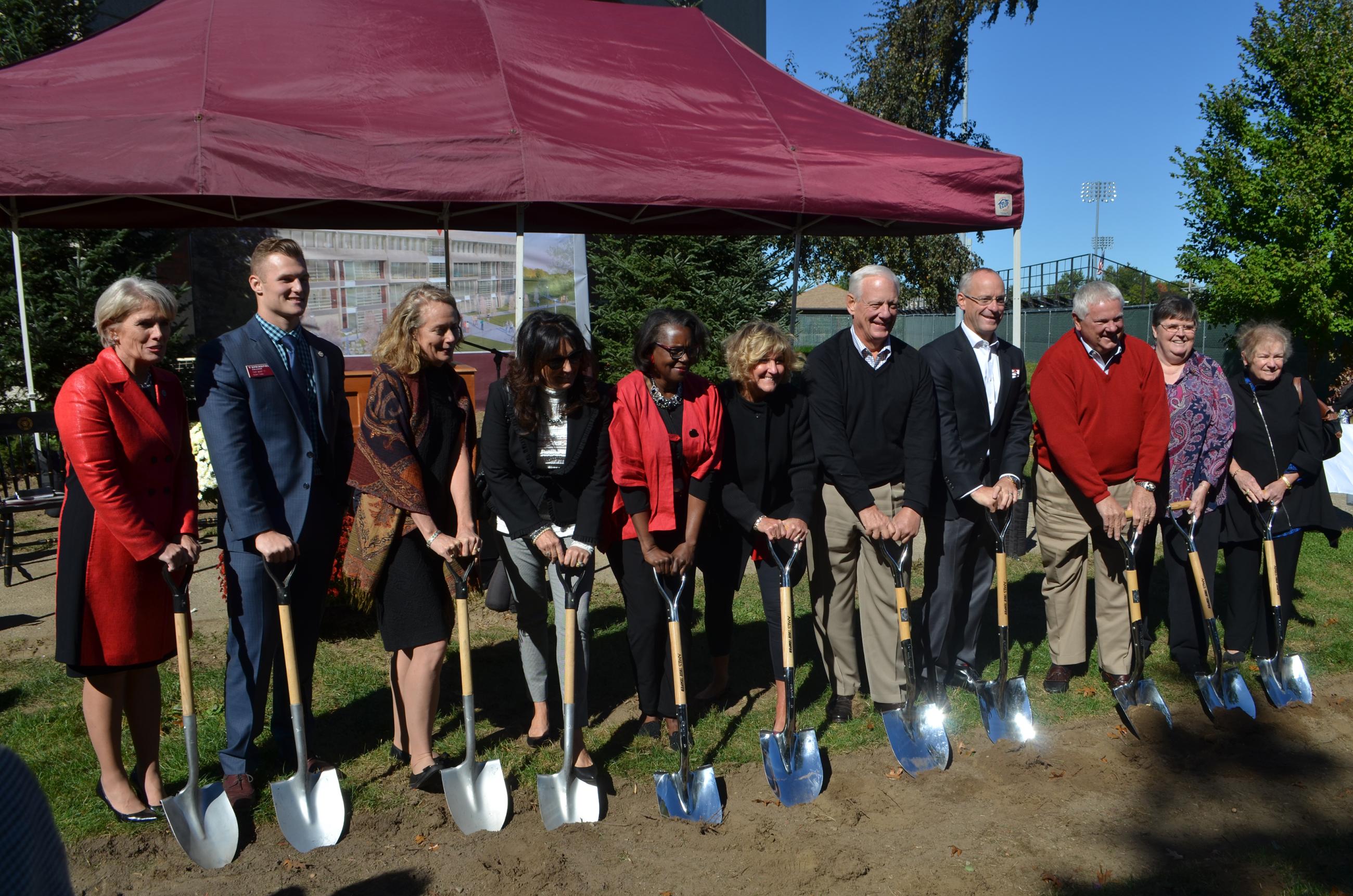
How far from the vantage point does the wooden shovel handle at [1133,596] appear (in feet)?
15.1

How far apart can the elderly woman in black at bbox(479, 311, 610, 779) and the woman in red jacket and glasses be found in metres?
0.11

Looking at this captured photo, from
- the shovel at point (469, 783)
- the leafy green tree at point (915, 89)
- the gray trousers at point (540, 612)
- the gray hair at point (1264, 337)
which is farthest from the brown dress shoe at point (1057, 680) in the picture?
the leafy green tree at point (915, 89)

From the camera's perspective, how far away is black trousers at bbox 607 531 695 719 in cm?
423

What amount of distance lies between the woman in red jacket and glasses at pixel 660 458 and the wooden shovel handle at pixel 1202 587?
2403 millimetres

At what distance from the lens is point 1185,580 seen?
516 cm

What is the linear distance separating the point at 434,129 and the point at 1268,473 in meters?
4.76

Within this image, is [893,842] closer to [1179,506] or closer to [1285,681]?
[1179,506]

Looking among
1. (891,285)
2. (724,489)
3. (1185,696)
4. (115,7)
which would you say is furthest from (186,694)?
(115,7)

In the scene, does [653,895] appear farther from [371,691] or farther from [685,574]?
[371,691]

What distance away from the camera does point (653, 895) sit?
3.27 meters

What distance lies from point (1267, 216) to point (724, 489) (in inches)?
547

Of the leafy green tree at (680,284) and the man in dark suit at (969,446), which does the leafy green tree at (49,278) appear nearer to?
the leafy green tree at (680,284)

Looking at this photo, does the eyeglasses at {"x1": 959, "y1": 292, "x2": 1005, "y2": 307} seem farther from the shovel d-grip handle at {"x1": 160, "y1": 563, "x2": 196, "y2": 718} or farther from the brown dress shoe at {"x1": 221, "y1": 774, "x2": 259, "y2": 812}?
the brown dress shoe at {"x1": 221, "y1": 774, "x2": 259, "y2": 812}

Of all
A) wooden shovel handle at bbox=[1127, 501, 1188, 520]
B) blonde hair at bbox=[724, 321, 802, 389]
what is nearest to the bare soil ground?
wooden shovel handle at bbox=[1127, 501, 1188, 520]
